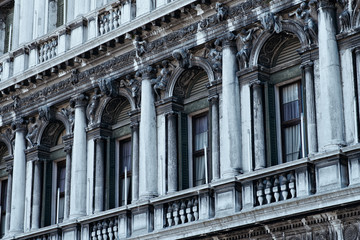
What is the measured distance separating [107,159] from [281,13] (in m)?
6.60

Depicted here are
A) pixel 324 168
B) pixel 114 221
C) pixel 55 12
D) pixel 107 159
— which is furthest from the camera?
pixel 55 12

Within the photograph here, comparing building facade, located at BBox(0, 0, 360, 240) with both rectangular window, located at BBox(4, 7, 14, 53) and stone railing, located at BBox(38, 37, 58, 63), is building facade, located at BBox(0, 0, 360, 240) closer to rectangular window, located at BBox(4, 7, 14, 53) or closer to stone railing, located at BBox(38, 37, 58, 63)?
stone railing, located at BBox(38, 37, 58, 63)

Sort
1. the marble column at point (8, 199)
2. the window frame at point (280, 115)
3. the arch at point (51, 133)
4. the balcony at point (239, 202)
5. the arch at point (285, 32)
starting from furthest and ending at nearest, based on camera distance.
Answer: the marble column at point (8, 199), the arch at point (51, 133), the window frame at point (280, 115), the arch at point (285, 32), the balcony at point (239, 202)

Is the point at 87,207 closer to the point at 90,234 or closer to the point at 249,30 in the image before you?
the point at 90,234

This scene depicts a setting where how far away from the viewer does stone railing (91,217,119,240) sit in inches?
864

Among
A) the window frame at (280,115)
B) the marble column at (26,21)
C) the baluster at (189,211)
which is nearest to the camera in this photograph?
the window frame at (280,115)

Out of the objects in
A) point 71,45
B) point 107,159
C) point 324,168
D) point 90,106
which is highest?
point 71,45

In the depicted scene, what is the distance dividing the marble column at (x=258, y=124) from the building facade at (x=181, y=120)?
35 mm

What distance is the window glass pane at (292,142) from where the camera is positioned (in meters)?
19.5

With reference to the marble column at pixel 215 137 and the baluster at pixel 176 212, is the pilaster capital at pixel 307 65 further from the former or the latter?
the baluster at pixel 176 212

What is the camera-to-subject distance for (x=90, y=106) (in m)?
24.1

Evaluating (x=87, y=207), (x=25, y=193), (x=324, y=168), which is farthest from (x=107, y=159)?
(x=324, y=168)

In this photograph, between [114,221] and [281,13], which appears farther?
[114,221]

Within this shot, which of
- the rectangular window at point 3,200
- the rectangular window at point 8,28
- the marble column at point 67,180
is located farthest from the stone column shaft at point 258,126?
the rectangular window at point 8,28
